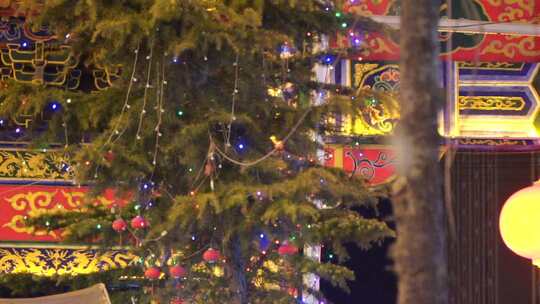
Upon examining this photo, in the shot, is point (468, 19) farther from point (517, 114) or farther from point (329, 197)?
point (329, 197)

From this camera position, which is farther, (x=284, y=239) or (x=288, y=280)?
(x=288, y=280)

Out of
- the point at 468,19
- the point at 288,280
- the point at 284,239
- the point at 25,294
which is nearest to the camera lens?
the point at 284,239

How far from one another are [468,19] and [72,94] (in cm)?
278

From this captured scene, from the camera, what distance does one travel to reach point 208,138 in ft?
12.5

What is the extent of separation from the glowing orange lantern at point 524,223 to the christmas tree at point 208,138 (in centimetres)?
49

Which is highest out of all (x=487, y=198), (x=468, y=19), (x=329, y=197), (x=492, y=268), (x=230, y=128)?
(x=468, y=19)

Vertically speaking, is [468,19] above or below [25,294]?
above

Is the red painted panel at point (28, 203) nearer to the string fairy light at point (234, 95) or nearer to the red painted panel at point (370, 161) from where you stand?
the red painted panel at point (370, 161)

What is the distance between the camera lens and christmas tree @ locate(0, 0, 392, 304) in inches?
145

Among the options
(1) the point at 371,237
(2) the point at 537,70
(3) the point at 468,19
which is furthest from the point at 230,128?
(2) the point at 537,70

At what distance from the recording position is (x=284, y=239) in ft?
12.5

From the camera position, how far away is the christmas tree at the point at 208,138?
3.67m

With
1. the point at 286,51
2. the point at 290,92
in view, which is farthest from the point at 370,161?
the point at 286,51

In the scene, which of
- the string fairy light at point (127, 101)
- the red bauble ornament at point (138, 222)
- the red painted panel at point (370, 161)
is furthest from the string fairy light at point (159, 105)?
the red painted panel at point (370, 161)
